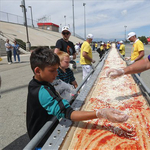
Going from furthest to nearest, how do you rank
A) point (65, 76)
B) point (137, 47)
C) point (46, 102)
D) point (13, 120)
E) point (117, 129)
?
point (137, 47), point (13, 120), point (65, 76), point (117, 129), point (46, 102)

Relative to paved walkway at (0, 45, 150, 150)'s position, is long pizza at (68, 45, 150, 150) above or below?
above

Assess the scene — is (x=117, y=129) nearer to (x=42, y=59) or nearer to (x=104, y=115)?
(x=104, y=115)

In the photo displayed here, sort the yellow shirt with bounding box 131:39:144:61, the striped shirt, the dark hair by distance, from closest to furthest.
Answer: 1. the dark hair
2. the striped shirt
3. the yellow shirt with bounding box 131:39:144:61

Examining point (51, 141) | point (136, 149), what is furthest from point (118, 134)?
point (51, 141)

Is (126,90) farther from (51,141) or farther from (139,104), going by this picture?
(51,141)

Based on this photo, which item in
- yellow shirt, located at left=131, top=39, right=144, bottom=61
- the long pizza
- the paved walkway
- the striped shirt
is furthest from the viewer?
yellow shirt, located at left=131, top=39, right=144, bottom=61

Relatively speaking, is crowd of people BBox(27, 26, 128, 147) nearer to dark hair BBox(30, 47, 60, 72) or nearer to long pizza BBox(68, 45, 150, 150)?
dark hair BBox(30, 47, 60, 72)

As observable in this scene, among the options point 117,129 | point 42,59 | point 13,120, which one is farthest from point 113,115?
point 13,120

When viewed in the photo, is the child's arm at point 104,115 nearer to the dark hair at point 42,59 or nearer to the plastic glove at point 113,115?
the plastic glove at point 113,115

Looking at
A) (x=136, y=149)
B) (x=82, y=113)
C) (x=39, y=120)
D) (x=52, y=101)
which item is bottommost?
(x=136, y=149)

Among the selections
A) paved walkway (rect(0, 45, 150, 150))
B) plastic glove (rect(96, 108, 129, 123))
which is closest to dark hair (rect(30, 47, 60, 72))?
plastic glove (rect(96, 108, 129, 123))

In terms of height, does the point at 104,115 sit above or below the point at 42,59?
below

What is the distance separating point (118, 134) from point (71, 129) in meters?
0.46

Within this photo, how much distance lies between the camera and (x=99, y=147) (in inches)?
45.4
